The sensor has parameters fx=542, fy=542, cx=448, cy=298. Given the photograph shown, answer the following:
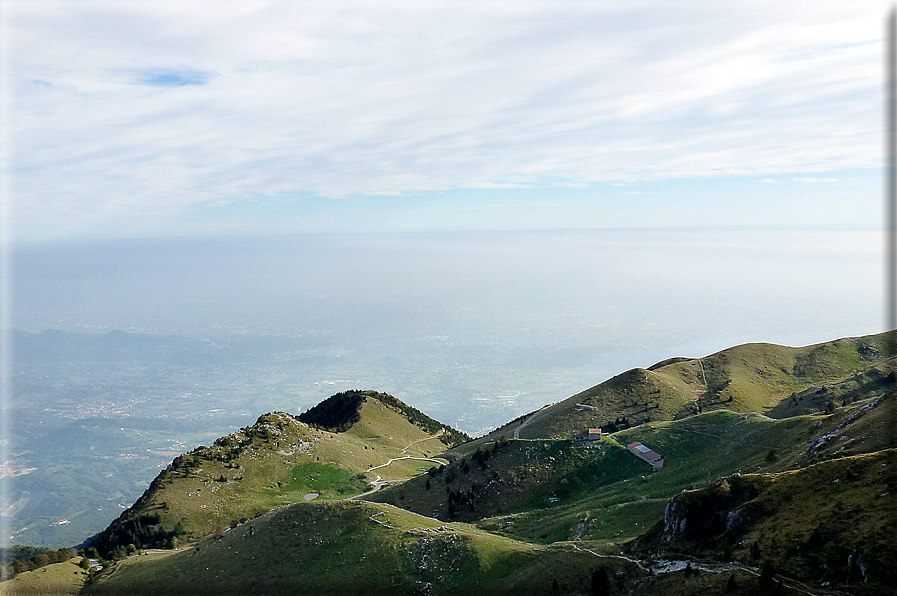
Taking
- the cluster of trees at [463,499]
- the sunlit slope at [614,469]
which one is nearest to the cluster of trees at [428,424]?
the sunlit slope at [614,469]

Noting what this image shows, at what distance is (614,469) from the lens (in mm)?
69562

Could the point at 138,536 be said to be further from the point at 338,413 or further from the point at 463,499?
the point at 338,413

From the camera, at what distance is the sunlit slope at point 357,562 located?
41.3 meters

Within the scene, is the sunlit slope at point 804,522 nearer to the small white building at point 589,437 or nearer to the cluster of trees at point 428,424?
the small white building at point 589,437

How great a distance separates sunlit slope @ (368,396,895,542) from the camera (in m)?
50.3

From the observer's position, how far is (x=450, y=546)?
4594 centimetres

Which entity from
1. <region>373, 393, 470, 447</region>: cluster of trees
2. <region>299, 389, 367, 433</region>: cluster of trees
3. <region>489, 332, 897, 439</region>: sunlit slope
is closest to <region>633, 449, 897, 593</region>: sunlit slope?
<region>489, 332, 897, 439</region>: sunlit slope

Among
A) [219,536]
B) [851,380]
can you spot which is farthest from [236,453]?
[851,380]

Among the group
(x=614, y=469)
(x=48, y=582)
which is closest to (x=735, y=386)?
(x=614, y=469)

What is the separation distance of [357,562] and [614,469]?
37248 millimetres

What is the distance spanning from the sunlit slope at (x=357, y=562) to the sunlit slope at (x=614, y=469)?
9416 millimetres

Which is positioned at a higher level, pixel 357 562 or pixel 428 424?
pixel 428 424

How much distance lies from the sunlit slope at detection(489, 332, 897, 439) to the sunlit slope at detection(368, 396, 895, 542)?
14017 millimetres

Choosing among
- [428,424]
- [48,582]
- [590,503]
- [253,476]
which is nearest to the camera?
[48,582]
